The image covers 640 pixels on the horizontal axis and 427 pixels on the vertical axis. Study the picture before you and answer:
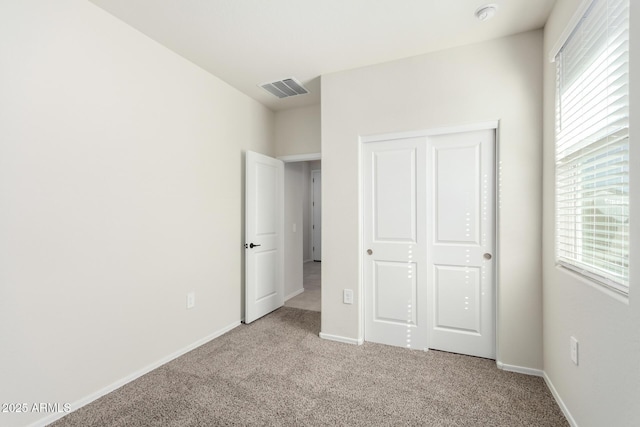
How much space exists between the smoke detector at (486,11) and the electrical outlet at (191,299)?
320 cm

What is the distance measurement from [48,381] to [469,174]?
3234 mm

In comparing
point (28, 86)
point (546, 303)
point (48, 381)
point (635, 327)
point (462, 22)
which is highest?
point (462, 22)

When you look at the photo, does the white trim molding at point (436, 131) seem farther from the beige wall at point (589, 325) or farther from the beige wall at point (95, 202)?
the beige wall at point (95, 202)

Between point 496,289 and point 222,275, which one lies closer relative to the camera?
point 496,289

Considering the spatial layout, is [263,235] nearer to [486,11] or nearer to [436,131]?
[436,131]

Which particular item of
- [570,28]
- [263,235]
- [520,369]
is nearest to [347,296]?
[263,235]

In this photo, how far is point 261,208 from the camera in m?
3.49

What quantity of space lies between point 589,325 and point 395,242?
1.42m

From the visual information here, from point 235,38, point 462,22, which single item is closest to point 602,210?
point 462,22

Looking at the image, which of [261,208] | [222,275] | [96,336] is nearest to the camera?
[96,336]

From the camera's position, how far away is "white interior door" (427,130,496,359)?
2.40 meters

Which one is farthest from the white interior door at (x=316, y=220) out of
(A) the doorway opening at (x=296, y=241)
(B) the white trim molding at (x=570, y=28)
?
(B) the white trim molding at (x=570, y=28)

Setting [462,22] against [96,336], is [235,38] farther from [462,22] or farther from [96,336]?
[96,336]

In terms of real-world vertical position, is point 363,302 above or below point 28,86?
below
